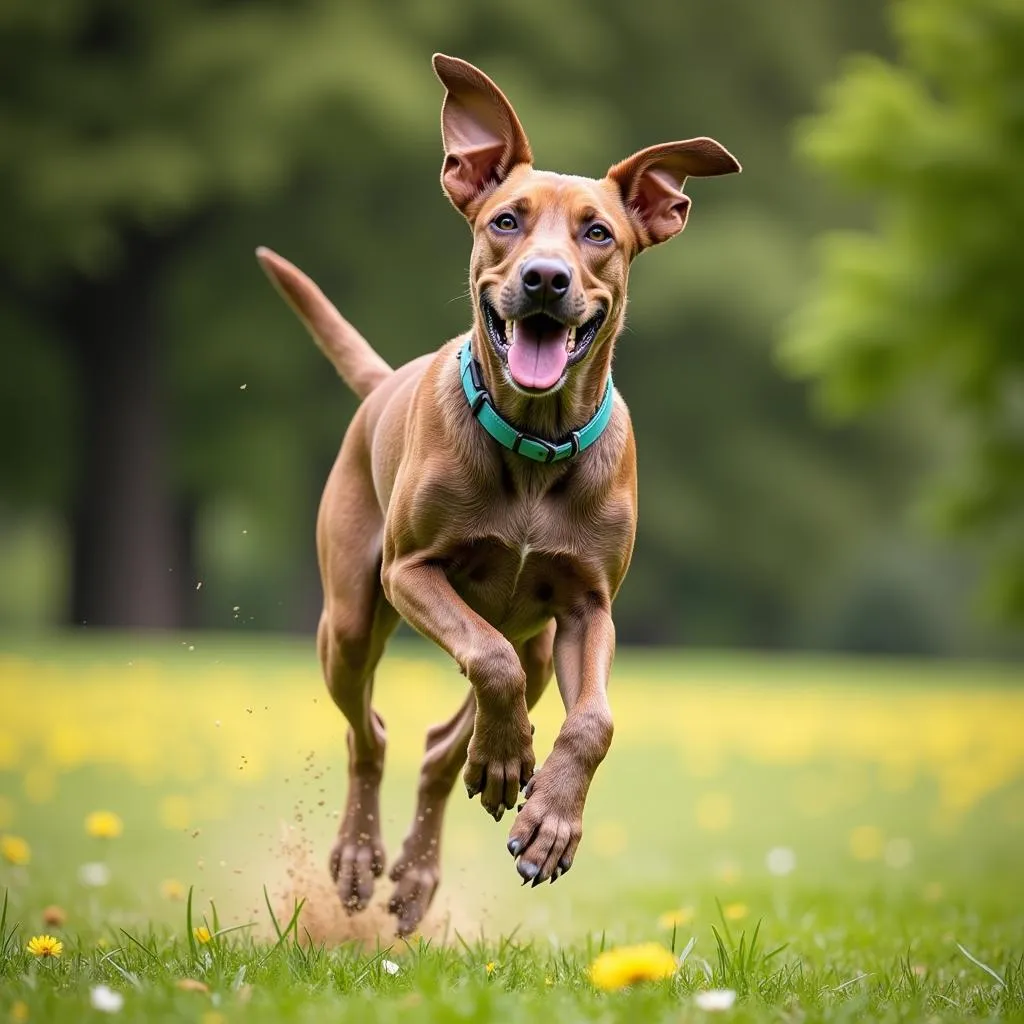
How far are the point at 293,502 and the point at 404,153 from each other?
798cm

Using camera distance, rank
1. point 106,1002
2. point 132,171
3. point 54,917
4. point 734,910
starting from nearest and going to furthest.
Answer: point 106,1002 < point 54,917 < point 734,910 < point 132,171

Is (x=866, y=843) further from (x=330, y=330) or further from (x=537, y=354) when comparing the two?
(x=537, y=354)

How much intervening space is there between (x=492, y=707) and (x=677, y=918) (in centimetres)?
154

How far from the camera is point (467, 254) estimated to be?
21109mm

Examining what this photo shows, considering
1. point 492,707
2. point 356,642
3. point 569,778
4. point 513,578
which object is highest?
point 513,578

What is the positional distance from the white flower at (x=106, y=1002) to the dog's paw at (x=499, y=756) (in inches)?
48.1

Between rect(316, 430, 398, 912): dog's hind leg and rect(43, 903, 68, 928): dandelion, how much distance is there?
902mm

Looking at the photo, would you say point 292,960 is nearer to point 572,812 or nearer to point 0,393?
point 572,812

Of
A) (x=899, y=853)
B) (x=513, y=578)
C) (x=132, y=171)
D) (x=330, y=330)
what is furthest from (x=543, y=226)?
(x=132, y=171)

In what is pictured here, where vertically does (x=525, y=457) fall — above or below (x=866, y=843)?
above

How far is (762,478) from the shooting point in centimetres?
2606

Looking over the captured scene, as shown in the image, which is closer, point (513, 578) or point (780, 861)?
point (513, 578)

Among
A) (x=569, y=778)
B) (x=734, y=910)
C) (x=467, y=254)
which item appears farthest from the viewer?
(x=467, y=254)

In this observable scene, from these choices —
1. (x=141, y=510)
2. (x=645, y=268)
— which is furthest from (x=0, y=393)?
(x=645, y=268)
